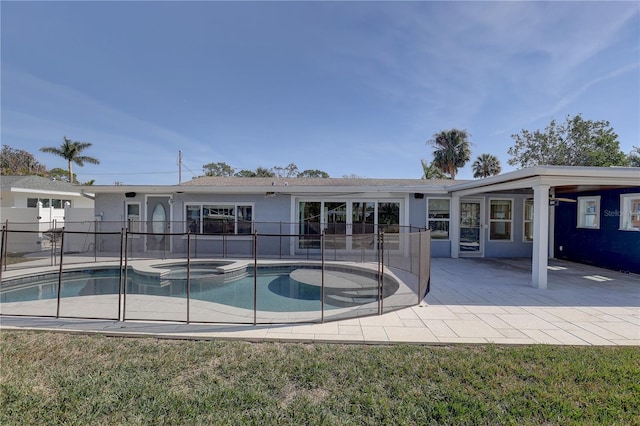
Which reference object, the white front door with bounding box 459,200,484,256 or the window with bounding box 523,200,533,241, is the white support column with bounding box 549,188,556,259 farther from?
the white front door with bounding box 459,200,484,256

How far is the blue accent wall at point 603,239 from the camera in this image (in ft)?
27.1

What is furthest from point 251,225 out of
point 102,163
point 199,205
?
point 102,163

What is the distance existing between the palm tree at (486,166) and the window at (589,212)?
759 inches

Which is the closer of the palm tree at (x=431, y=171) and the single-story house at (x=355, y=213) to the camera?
the single-story house at (x=355, y=213)

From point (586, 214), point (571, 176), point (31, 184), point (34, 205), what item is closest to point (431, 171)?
point (586, 214)

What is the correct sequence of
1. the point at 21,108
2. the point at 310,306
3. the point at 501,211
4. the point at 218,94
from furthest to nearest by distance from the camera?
the point at 218,94 < the point at 21,108 < the point at 501,211 < the point at 310,306

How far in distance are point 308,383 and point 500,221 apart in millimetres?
11190

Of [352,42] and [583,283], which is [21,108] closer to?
[352,42]

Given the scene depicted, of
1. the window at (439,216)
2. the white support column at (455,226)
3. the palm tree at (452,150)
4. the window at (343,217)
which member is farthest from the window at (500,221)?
the palm tree at (452,150)

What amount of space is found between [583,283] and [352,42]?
10272mm

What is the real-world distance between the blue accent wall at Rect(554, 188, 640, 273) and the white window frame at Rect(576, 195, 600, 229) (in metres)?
0.11

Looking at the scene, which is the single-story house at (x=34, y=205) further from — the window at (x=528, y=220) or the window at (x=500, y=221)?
the window at (x=528, y=220)

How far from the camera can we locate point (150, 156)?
998 inches

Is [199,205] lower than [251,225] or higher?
higher
